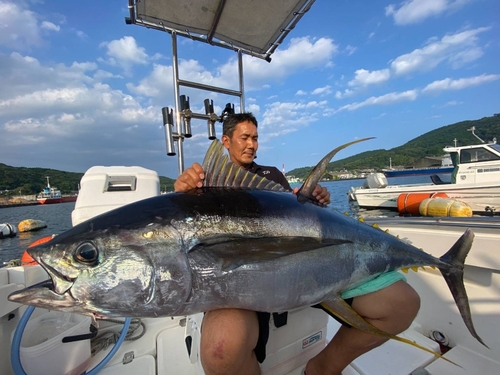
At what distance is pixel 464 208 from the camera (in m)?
9.57

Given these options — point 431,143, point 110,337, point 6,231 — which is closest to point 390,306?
point 110,337

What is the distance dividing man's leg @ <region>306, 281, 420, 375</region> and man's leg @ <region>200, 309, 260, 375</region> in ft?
2.19

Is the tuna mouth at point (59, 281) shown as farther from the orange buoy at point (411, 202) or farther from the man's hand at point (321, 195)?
the orange buoy at point (411, 202)

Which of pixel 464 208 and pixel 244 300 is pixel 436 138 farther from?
pixel 244 300

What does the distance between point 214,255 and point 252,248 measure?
17cm

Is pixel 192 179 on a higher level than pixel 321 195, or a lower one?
higher

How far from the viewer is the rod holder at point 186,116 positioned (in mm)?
2996

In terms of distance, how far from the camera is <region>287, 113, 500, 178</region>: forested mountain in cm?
6650

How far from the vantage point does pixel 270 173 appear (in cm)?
275

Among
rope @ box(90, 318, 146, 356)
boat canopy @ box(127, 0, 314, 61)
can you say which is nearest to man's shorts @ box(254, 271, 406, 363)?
rope @ box(90, 318, 146, 356)

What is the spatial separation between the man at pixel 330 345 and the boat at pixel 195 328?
0.20 meters

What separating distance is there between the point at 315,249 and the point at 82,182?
255 cm

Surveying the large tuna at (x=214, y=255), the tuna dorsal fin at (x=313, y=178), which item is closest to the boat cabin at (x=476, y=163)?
the tuna dorsal fin at (x=313, y=178)

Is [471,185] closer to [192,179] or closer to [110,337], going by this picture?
[192,179]
